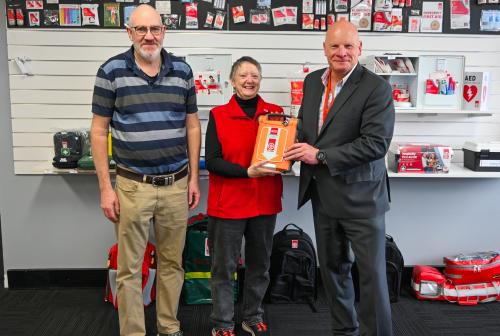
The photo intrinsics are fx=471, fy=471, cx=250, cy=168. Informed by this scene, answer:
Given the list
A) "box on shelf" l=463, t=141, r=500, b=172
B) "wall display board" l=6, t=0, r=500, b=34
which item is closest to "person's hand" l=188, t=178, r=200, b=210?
"wall display board" l=6, t=0, r=500, b=34

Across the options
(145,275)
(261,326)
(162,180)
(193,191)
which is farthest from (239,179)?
(145,275)

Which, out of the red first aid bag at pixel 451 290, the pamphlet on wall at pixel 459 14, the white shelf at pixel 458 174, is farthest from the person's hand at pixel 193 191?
the pamphlet on wall at pixel 459 14

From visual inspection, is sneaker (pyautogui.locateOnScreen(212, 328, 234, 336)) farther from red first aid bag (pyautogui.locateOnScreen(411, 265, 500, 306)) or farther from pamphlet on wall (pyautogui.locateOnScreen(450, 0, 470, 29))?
pamphlet on wall (pyautogui.locateOnScreen(450, 0, 470, 29))

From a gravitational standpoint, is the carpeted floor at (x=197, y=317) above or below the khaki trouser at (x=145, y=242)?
below

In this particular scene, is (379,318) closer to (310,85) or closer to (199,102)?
(310,85)

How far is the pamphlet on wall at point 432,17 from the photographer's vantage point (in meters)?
3.44

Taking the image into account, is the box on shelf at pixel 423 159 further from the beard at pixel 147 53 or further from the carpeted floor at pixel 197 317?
the beard at pixel 147 53

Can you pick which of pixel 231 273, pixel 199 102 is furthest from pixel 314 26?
pixel 231 273

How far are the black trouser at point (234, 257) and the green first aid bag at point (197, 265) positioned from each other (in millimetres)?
536

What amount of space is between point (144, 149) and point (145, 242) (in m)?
0.54

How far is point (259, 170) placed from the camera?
247 cm

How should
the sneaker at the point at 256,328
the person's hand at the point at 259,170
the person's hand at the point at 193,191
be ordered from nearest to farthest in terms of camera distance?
1. the person's hand at the point at 259,170
2. the person's hand at the point at 193,191
3. the sneaker at the point at 256,328

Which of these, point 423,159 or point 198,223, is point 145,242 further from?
point 423,159

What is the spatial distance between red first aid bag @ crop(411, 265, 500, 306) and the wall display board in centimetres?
182
